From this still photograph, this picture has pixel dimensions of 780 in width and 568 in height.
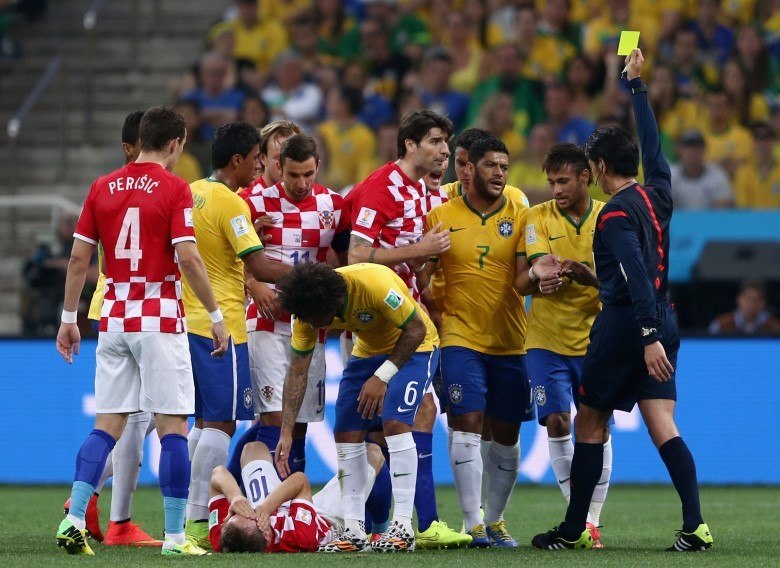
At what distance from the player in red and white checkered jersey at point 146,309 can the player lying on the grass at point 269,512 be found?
0.29m

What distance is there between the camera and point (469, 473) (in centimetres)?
778

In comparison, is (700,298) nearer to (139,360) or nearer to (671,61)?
(671,61)

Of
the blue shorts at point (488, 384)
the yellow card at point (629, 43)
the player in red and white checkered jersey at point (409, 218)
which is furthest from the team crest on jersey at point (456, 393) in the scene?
the yellow card at point (629, 43)

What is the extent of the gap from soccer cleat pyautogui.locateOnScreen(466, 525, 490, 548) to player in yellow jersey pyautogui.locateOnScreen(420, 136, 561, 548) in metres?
0.08

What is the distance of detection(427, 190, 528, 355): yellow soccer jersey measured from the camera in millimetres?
8125

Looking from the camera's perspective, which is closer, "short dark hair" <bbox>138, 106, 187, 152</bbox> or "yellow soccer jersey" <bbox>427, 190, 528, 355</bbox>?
"short dark hair" <bbox>138, 106, 187, 152</bbox>

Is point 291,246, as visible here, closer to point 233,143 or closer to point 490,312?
point 233,143

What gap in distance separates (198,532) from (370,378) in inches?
60.8

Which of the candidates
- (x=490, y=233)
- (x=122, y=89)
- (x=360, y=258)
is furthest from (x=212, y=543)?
(x=122, y=89)

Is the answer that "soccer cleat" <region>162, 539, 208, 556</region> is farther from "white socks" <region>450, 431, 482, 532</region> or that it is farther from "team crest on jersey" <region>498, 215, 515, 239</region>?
"team crest on jersey" <region>498, 215, 515, 239</region>

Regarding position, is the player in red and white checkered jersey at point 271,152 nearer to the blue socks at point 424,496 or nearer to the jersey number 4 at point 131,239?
the jersey number 4 at point 131,239

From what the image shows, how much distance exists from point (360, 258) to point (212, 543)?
5.99 ft

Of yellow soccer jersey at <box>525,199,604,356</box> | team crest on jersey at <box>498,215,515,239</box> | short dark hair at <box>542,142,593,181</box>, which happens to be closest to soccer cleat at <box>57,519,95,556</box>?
yellow soccer jersey at <box>525,199,604,356</box>

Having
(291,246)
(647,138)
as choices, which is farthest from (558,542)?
(291,246)
